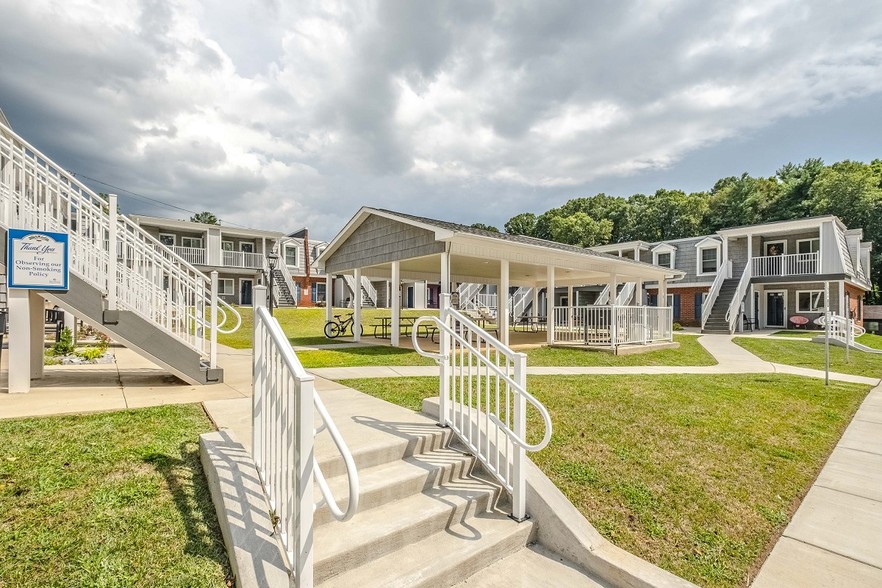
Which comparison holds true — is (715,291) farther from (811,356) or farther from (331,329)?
(331,329)

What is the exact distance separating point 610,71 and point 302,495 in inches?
443

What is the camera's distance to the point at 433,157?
1861cm

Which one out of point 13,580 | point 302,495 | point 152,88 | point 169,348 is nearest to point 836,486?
point 302,495

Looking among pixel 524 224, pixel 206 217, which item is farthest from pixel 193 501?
pixel 206 217

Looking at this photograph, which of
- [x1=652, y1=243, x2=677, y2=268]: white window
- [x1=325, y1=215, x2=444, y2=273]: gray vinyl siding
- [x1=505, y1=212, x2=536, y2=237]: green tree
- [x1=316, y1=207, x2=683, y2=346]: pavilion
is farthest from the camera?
[x1=505, y1=212, x2=536, y2=237]: green tree

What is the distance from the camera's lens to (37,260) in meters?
4.43

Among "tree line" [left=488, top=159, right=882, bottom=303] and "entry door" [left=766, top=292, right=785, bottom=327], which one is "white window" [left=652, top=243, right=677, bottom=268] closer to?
"entry door" [left=766, top=292, right=785, bottom=327]

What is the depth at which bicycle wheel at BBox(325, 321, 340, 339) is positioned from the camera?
44.1ft

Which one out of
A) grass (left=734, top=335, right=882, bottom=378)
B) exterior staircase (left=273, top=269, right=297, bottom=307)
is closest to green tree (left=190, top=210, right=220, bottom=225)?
exterior staircase (left=273, top=269, right=297, bottom=307)

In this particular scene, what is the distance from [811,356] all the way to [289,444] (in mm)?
13447

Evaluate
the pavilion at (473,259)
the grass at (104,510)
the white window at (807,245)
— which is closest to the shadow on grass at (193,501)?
the grass at (104,510)

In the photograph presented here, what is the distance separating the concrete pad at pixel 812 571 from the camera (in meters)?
2.14

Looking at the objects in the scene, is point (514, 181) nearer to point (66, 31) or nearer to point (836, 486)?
point (66, 31)

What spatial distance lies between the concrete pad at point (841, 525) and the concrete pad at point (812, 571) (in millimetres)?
103
